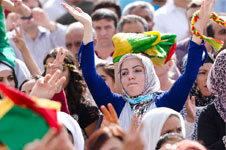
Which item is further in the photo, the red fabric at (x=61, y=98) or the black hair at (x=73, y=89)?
the black hair at (x=73, y=89)

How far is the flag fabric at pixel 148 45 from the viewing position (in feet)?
17.0

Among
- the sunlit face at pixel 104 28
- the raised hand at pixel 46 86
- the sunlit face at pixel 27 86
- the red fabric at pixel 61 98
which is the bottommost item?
the red fabric at pixel 61 98

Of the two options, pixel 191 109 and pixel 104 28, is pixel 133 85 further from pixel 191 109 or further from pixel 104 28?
pixel 104 28

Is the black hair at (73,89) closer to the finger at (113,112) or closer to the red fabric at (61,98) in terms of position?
the red fabric at (61,98)

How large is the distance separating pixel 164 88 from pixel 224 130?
1.23m

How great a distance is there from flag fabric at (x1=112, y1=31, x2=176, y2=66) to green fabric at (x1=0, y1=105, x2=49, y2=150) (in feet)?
8.08

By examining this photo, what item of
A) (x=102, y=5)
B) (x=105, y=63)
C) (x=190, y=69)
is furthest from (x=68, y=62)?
(x=102, y=5)

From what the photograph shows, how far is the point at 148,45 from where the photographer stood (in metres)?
5.23

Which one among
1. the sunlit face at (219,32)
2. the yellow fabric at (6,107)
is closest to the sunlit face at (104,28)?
the sunlit face at (219,32)

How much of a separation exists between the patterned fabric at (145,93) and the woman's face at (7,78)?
1396mm

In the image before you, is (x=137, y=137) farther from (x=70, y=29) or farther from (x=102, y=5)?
(x=102, y=5)

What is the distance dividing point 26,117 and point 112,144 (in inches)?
27.1

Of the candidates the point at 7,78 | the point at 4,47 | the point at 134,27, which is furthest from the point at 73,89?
the point at 134,27

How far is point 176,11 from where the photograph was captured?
25.7ft
